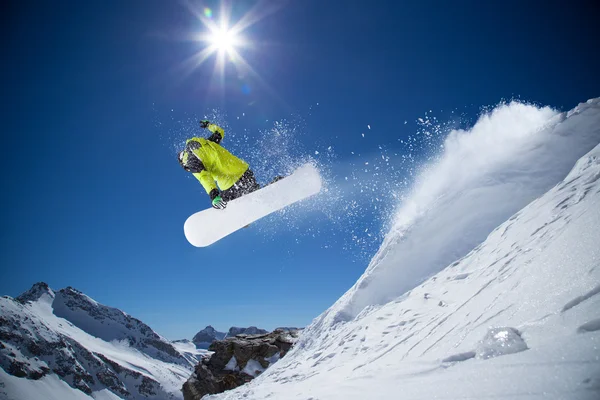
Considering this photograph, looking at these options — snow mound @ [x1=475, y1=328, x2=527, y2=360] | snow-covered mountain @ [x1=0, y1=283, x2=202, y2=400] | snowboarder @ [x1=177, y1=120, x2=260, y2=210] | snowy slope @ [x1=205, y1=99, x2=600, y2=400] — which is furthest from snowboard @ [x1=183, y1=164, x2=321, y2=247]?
snow-covered mountain @ [x1=0, y1=283, x2=202, y2=400]

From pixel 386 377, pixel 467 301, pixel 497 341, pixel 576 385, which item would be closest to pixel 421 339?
pixel 467 301

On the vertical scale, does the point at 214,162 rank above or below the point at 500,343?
above

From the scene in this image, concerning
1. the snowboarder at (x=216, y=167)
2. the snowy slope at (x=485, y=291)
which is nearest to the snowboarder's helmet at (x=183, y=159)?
the snowboarder at (x=216, y=167)

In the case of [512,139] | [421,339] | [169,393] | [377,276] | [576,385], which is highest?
[169,393]

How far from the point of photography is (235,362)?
21.2m

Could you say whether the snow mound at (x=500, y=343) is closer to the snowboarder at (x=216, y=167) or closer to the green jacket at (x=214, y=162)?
the snowboarder at (x=216, y=167)

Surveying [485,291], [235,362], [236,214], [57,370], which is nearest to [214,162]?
[236,214]

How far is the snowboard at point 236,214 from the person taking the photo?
26.1 ft

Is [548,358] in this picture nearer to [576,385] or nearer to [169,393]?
[576,385]

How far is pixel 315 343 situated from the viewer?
11242mm

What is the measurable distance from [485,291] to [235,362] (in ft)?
66.3

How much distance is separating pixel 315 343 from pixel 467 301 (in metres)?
7.05

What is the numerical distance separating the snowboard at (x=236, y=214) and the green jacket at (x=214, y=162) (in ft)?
2.11

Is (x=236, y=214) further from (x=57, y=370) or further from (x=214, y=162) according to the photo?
(x=57, y=370)
